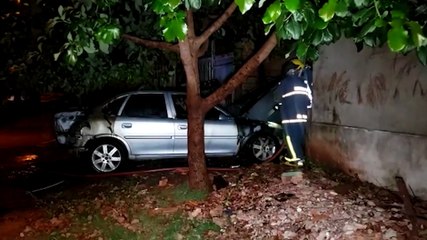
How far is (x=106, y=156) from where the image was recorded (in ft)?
27.7

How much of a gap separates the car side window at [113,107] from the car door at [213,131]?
109 centimetres

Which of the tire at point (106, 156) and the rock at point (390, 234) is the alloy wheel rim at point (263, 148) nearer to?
the tire at point (106, 156)

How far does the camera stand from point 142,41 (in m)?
5.91

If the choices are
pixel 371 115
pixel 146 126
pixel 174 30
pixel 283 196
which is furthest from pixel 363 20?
pixel 146 126

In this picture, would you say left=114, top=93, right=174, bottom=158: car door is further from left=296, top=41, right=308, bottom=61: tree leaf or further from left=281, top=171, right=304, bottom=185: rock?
left=296, top=41, right=308, bottom=61: tree leaf

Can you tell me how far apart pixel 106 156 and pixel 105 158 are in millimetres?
42

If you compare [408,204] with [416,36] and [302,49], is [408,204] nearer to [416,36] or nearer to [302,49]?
[302,49]

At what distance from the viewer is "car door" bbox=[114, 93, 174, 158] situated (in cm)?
854

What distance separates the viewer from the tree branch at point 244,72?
5199 millimetres

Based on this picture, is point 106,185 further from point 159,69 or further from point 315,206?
point 315,206

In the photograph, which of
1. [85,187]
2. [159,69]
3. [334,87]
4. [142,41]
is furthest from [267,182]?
[159,69]

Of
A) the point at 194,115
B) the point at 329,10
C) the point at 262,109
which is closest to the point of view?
the point at 329,10

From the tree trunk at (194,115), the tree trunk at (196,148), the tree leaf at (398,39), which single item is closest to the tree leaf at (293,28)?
the tree leaf at (398,39)

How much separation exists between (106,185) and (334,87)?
3.90m
